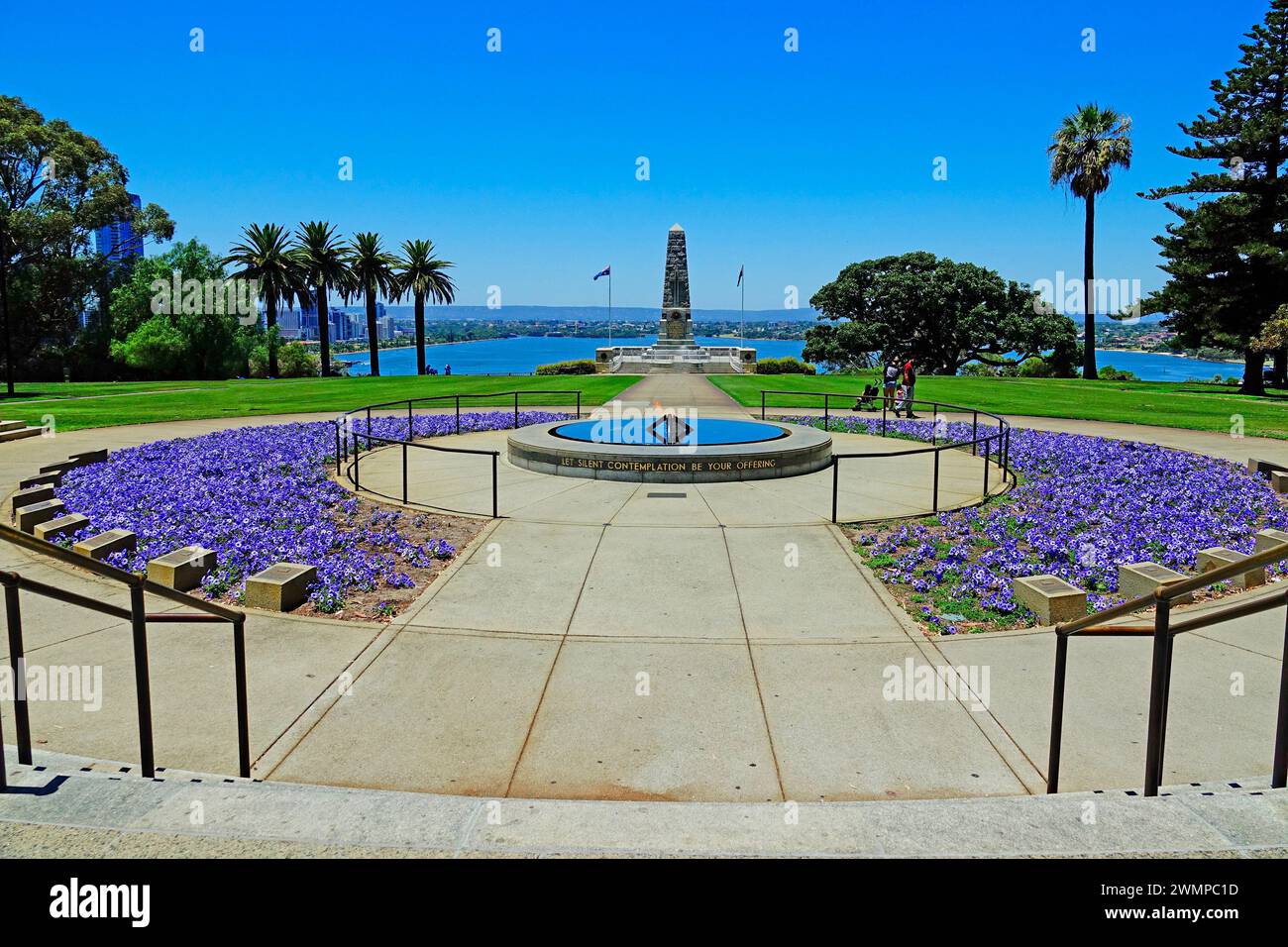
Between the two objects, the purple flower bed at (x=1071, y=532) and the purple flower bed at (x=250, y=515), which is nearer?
the purple flower bed at (x=1071, y=532)

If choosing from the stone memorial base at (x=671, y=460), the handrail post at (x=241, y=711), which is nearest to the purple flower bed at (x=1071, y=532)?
the stone memorial base at (x=671, y=460)

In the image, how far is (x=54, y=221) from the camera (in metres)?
54.2

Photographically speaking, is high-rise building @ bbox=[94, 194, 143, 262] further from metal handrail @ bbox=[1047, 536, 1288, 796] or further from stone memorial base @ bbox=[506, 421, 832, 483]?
metal handrail @ bbox=[1047, 536, 1288, 796]

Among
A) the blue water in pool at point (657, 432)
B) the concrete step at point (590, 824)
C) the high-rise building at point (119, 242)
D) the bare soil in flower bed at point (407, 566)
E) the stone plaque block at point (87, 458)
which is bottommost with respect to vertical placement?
the bare soil in flower bed at point (407, 566)

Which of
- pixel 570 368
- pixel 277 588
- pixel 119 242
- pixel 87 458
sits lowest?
pixel 277 588

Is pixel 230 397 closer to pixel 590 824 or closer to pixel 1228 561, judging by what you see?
pixel 1228 561

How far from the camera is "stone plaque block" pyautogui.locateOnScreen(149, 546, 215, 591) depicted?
8.51 metres

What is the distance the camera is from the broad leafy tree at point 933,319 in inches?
2453

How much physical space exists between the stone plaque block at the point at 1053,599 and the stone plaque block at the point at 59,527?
11179 mm

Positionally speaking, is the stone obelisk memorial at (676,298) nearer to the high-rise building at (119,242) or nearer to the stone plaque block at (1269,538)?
the high-rise building at (119,242)

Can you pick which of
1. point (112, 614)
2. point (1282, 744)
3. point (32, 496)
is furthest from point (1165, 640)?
point (32, 496)

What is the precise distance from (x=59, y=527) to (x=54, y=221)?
56.4 meters

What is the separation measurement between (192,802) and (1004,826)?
3.62 meters
